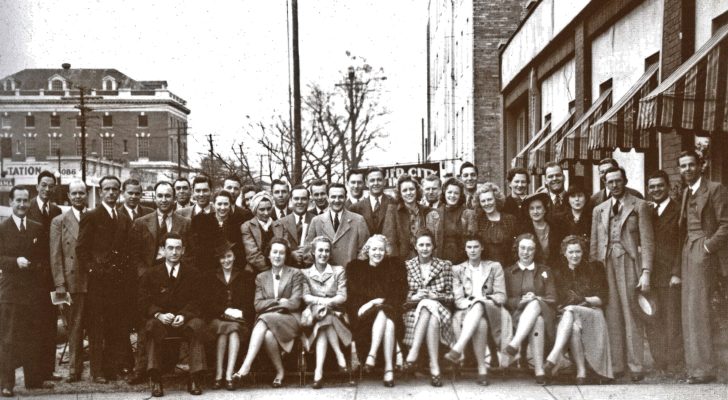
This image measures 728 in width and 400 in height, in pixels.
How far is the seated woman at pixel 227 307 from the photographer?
27.3 ft

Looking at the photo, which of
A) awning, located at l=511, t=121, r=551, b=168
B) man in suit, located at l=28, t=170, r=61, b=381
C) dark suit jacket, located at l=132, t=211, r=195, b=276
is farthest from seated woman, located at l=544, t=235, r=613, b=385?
awning, located at l=511, t=121, r=551, b=168

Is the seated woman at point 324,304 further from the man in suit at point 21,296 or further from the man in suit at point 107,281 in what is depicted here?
the man in suit at point 21,296

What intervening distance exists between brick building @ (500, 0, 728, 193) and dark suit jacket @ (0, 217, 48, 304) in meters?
6.05

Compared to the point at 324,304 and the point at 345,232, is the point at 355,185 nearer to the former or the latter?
the point at 345,232

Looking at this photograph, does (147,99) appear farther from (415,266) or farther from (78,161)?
(415,266)

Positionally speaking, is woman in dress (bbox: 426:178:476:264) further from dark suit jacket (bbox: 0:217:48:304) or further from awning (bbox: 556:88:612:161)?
dark suit jacket (bbox: 0:217:48:304)

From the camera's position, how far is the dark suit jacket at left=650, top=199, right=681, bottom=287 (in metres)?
8.21

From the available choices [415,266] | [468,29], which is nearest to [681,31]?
[415,266]

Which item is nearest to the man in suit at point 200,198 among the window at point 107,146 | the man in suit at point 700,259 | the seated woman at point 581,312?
the seated woman at point 581,312

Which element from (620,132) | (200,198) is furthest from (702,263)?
(200,198)

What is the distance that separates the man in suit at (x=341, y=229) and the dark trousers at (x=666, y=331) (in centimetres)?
319

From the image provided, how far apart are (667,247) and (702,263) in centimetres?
50

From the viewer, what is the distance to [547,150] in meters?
16.0

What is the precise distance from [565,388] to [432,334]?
4.56ft
